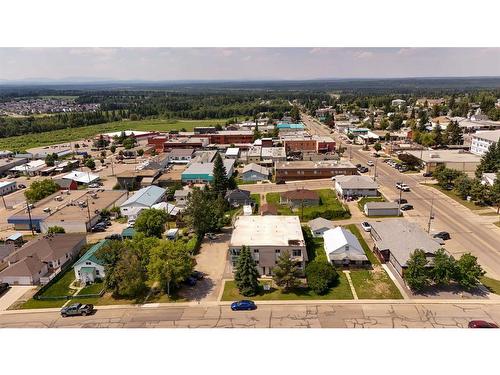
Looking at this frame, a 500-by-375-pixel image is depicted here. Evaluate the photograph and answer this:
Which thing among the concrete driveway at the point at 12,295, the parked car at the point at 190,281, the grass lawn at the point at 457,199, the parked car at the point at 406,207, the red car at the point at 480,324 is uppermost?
the grass lawn at the point at 457,199

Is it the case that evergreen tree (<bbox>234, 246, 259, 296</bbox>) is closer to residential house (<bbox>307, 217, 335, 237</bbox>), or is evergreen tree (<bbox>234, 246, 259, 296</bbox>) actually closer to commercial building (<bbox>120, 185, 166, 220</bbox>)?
residential house (<bbox>307, 217, 335, 237</bbox>)

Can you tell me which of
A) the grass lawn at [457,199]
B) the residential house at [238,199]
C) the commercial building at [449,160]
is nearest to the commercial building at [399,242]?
the grass lawn at [457,199]

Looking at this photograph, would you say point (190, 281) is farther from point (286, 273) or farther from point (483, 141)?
point (483, 141)

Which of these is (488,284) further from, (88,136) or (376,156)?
(88,136)

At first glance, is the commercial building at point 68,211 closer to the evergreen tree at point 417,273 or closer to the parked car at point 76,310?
the parked car at point 76,310

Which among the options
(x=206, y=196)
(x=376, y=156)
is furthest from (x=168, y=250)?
(x=376, y=156)

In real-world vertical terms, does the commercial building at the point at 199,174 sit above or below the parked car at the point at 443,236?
above
